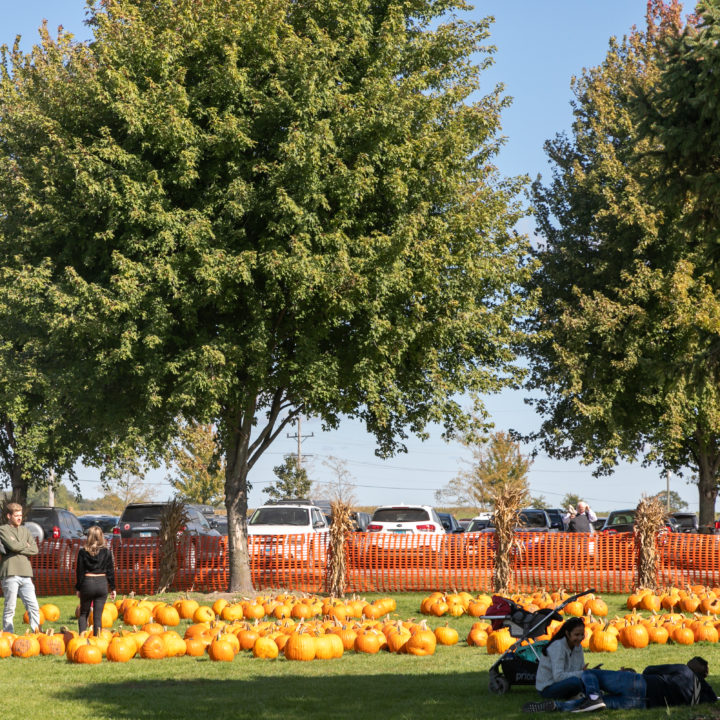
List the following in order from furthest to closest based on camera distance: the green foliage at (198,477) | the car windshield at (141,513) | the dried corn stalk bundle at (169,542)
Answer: the green foliage at (198,477) < the car windshield at (141,513) < the dried corn stalk bundle at (169,542)

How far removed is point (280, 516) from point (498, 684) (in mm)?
17487

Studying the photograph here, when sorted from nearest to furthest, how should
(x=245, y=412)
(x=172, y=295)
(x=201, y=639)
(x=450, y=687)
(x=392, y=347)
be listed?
(x=450, y=687)
(x=201, y=639)
(x=172, y=295)
(x=392, y=347)
(x=245, y=412)

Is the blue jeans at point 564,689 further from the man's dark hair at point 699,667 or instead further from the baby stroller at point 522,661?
the man's dark hair at point 699,667

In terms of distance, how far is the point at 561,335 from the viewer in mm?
27250

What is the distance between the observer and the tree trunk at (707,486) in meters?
28.0

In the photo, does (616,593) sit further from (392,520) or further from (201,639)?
(201,639)

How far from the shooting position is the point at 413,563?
1988cm

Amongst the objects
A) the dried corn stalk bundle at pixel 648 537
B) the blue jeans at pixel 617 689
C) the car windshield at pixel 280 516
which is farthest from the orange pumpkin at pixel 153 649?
the car windshield at pixel 280 516

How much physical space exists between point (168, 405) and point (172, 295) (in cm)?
215

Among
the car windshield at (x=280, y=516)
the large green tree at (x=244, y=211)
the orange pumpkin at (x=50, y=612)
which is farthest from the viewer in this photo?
the car windshield at (x=280, y=516)

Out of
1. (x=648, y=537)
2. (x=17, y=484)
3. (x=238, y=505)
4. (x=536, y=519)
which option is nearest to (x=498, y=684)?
(x=648, y=537)

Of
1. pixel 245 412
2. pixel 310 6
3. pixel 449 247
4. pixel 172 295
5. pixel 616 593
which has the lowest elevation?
pixel 616 593

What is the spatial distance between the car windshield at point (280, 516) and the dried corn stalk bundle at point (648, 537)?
9.76 meters

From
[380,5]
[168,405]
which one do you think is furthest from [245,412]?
[380,5]
